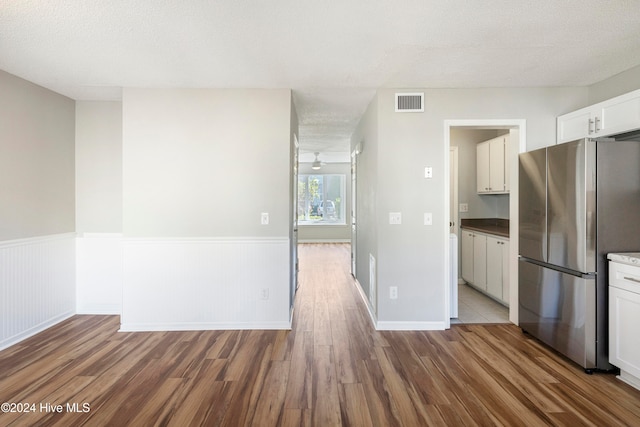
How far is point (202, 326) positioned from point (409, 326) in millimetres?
2172

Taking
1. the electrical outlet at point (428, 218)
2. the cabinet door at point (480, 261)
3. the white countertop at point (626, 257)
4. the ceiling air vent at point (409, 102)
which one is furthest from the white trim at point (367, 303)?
the ceiling air vent at point (409, 102)

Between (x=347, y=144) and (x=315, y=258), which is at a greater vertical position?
(x=347, y=144)

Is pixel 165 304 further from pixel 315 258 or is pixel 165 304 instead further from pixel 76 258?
pixel 315 258

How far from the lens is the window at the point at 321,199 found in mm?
10000

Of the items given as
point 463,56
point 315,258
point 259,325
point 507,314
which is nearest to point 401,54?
point 463,56

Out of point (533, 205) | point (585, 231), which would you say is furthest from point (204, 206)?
point (585, 231)

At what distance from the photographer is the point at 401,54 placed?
254 centimetres

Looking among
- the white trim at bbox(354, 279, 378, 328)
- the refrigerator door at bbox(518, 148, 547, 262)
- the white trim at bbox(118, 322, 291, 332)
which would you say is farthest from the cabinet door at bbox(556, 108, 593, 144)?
the white trim at bbox(118, 322, 291, 332)

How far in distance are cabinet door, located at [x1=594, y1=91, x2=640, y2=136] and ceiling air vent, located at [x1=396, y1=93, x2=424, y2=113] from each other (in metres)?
1.53

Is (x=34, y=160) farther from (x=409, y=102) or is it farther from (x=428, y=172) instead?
(x=428, y=172)

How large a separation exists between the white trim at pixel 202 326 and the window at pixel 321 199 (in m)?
6.73

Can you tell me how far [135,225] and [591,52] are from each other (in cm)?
441

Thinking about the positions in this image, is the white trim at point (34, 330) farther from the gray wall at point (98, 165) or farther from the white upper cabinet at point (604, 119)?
the white upper cabinet at point (604, 119)

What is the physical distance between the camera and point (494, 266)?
160 inches
